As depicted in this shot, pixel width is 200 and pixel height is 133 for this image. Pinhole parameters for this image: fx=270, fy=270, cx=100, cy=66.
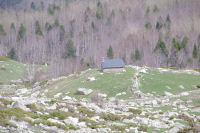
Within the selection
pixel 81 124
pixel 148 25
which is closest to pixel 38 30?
pixel 148 25

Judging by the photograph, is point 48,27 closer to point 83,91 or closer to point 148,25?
point 148,25

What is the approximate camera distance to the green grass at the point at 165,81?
4475cm

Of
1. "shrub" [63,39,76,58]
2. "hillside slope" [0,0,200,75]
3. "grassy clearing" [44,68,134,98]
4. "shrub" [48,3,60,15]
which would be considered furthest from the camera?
Result: "shrub" [48,3,60,15]

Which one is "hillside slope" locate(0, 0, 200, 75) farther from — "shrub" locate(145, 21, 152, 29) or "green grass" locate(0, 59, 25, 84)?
"green grass" locate(0, 59, 25, 84)

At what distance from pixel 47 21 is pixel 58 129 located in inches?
5847

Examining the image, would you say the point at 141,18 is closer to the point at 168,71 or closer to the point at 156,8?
the point at 156,8

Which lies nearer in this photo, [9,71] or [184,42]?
[9,71]

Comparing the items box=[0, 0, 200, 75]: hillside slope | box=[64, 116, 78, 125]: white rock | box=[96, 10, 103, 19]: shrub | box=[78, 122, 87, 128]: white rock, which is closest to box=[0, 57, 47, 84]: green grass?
box=[0, 0, 200, 75]: hillside slope

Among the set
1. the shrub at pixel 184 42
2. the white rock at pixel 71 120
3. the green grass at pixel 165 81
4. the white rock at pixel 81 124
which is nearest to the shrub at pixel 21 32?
the shrub at pixel 184 42

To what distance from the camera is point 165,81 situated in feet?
157

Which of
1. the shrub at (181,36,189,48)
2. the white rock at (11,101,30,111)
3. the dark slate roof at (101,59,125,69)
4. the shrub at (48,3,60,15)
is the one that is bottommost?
the white rock at (11,101,30,111)

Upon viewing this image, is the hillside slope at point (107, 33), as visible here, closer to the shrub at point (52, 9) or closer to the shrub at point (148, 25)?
the shrub at point (148, 25)

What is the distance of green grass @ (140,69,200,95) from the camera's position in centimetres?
4475

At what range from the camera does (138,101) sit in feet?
129
